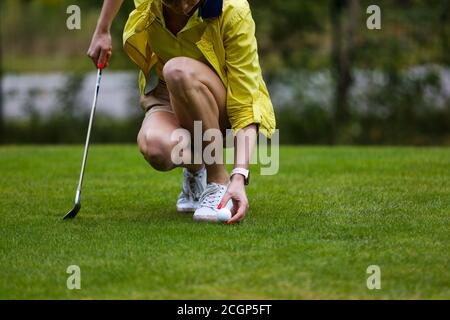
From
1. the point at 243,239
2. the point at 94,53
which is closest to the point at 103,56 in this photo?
the point at 94,53

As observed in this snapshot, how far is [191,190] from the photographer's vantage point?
196 inches

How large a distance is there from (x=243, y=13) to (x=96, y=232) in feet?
4.06

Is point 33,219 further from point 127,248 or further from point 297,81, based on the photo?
point 297,81

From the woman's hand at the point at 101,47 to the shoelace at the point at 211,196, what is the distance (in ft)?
2.65

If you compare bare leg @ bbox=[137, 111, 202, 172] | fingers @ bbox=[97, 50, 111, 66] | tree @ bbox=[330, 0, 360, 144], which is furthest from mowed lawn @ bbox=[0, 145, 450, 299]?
tree @ bbox=[330, 0, 360, 144]

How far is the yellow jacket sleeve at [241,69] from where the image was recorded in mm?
4543

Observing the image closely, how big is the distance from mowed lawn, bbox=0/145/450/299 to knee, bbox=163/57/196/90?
66cm

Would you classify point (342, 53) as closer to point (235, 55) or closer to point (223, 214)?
point (235, 55)

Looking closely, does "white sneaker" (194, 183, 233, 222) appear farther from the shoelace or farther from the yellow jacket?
the yellow jacket

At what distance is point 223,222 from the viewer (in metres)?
4.48

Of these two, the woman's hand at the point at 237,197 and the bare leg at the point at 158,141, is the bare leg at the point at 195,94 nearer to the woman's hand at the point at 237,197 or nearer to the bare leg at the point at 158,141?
the bare leg at the point at 158,141

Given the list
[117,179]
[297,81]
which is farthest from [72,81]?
[117,179]

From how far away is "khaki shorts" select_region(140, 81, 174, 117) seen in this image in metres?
4.94
